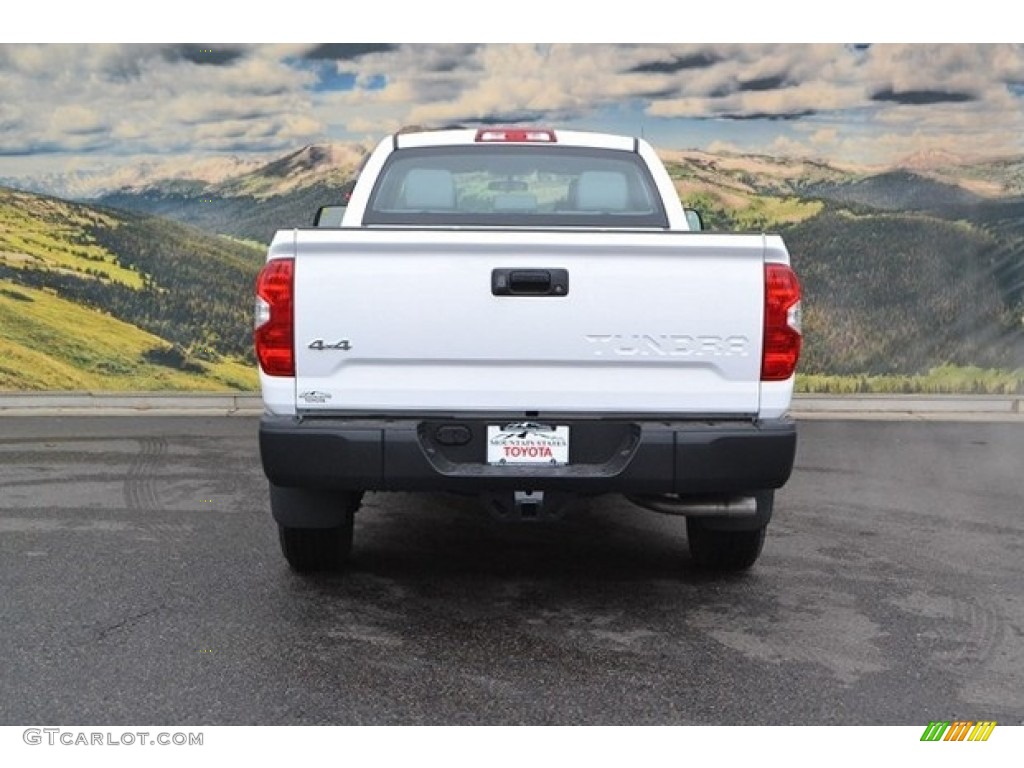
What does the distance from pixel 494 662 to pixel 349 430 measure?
104 centimetres

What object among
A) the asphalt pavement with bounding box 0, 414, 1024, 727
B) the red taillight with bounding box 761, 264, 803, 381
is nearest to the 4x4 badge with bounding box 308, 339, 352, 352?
the asphalt pavement with bounding box 0, 414, 1024, 727

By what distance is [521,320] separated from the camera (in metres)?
4.57

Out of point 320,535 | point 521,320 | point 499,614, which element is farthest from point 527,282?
point 320,535

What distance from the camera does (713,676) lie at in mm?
4285

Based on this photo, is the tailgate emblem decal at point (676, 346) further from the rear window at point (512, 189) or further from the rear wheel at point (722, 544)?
the rear window at point (512, 189)

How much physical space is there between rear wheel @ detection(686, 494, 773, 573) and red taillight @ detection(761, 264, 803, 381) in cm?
94

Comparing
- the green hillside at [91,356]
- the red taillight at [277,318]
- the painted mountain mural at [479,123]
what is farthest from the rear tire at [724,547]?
the green hillside at [91,356]

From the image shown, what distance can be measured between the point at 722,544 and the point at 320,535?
1.88 meters

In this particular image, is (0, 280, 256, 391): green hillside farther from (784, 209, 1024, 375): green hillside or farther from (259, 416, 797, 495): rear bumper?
(259, 416, 797, 495): rear bumper

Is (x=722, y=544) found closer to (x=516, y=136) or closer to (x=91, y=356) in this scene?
→ (x=516, y=136)

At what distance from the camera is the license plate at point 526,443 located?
4641mm

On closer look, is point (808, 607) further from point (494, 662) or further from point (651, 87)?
point (651, 87)

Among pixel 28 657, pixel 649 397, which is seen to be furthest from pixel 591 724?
pixel 28 657
